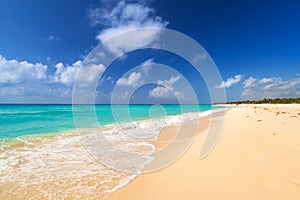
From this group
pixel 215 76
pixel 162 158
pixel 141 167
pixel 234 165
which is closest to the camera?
pixel 234 165

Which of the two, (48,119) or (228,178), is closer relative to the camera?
(228,178)

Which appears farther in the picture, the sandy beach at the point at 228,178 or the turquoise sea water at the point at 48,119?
the turquoise sea water at the point at 48,119

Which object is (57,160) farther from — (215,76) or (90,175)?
(215,76)

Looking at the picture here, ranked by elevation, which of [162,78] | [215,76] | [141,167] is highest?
[162,78]

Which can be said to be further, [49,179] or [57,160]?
[57,160]

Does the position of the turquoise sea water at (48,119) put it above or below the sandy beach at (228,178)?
above

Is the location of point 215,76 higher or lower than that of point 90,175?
higher

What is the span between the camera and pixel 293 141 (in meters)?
5.97

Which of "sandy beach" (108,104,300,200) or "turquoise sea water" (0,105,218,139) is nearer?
"sandy beach" (108,104,300,200)

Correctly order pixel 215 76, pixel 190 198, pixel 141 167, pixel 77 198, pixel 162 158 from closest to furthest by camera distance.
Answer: pixel 190 198, pixel 77 198, pixel 141 167, pixel 162 158, pixel 215 76

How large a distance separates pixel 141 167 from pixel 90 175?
1.49 m

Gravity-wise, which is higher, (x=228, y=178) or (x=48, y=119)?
(x=48, y=119)

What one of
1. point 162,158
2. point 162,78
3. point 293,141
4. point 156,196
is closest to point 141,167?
point 162,158

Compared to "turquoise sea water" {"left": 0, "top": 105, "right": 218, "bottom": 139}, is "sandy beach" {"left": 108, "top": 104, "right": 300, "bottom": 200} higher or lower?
lower
